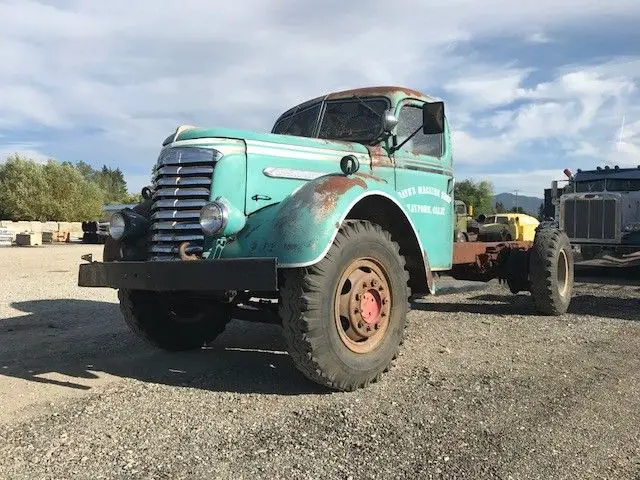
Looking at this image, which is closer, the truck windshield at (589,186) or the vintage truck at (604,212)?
the vintage truck at (604,212)

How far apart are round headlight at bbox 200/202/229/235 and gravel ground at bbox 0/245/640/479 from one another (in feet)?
4.06

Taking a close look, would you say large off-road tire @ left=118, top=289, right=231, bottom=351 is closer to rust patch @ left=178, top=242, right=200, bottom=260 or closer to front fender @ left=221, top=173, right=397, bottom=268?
rust patch @ left=178, top=242, right=200, bottom=260

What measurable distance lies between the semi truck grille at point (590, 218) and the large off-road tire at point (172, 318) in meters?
10.3

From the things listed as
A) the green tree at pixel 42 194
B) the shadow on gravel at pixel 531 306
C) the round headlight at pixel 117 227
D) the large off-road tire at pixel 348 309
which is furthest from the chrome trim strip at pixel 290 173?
the green tree at pixel 42 194

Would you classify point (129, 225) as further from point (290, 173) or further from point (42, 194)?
point (42, 194)

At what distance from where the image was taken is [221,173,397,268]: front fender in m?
4.20

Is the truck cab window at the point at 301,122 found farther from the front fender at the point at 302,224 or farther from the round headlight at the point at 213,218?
the round headlight at the point at 213,218

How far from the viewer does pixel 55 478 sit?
316 centimetres

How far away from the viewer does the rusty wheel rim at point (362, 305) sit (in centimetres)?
456

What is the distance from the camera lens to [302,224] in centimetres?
425

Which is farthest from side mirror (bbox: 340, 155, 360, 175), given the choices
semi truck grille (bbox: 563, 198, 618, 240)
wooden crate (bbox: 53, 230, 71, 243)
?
wooden crate (bbox: 53, 230, 71, 243)

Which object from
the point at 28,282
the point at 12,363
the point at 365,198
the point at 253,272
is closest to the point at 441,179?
the point at 365,198

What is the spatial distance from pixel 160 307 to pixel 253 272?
85.4 inches

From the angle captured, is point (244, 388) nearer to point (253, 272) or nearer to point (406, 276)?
point (253, 272)
